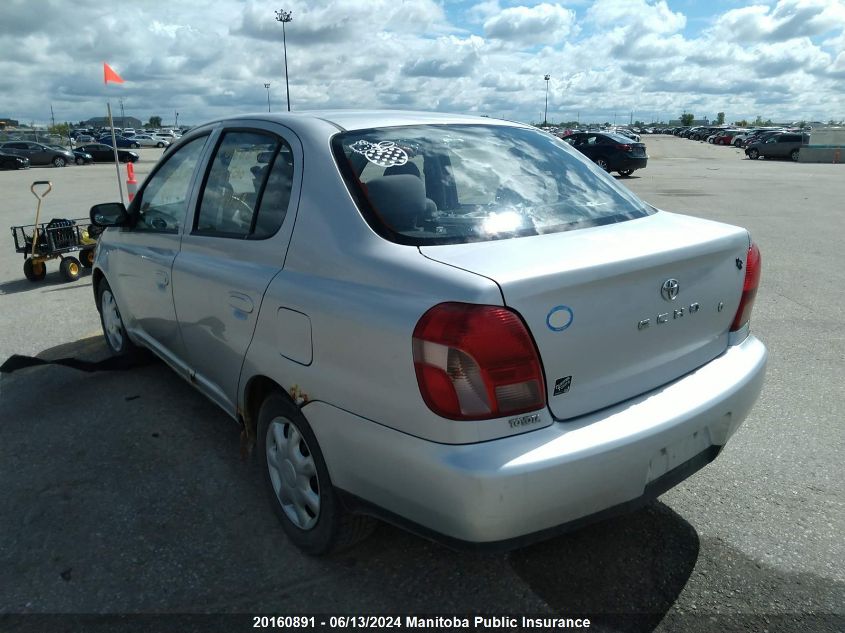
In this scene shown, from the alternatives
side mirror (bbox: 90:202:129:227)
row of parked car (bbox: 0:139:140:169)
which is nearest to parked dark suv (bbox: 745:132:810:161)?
row of parked car (bbox: 0:139:140:169)

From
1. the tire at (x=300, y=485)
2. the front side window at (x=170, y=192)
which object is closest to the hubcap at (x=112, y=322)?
the front side window at (x=170, y=192)

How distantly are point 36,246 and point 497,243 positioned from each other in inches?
279

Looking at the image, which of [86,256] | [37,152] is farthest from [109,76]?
[37,152]

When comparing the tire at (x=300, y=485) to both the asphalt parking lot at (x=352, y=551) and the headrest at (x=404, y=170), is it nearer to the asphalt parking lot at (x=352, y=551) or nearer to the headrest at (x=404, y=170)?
the asphalt parking lot at (x=352, y=551)

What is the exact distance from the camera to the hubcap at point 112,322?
4801 mm

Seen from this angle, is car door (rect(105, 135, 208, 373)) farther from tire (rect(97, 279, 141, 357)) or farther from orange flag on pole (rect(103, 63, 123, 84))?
orange flag on pole (rect(103, 63, 123, 84))

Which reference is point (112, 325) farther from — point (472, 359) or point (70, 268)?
point (472, 359)

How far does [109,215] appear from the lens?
4133mm

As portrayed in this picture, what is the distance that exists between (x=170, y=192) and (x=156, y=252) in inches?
15.0

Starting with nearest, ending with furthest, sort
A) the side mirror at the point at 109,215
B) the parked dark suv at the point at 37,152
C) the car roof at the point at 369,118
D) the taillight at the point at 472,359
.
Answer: the taillight at the point at 472,359, the car roof at the point at 369,118, the side mirror at the point at 109,215, the parked dark suv at the point at 37,152

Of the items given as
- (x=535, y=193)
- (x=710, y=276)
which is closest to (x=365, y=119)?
(x=535, y=193)

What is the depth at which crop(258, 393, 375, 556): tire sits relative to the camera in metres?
2.51

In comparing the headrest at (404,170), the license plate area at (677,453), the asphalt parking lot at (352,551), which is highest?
the headrest at (404,170)

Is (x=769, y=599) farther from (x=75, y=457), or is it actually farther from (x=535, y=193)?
(x=75, y=457)
